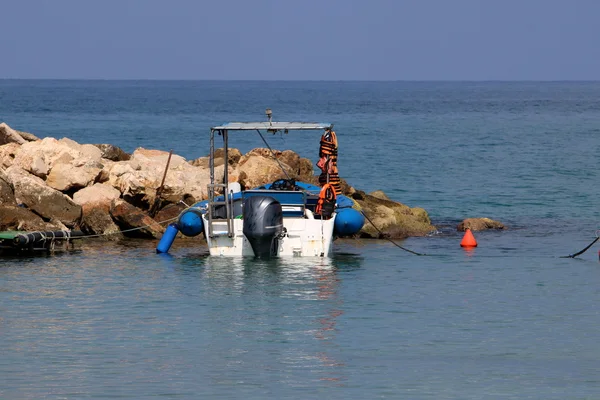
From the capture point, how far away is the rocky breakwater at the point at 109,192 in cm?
2633

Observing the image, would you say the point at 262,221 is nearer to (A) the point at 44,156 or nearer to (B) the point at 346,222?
(B) the point at 346,222

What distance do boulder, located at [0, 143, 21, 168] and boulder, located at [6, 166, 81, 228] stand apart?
9.10 feet

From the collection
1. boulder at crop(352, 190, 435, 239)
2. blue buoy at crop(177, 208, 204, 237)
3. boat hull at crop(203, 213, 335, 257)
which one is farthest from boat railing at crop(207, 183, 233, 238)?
boulder at crop(352, 190, 435, 239)

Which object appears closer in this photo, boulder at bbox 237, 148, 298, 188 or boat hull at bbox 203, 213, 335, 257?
boat hull at bbox 203, 213, 335, 257

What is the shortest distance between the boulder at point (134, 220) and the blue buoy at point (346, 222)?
5170 mm

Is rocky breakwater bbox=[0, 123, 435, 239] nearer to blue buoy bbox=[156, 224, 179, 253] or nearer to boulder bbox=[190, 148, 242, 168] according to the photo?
blue buoy bbox=[156, 224, 179, 253]

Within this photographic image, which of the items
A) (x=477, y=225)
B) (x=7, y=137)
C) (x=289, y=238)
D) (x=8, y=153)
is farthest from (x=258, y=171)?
(x=7, y=137)

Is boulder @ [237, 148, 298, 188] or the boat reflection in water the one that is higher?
boulder @ [237, 148, 298, 188]

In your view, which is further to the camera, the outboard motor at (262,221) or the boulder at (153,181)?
the boulder at (153,181)

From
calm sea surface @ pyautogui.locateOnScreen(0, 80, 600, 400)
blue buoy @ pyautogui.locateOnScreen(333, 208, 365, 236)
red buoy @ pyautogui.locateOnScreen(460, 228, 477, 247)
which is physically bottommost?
calm sea surface @ pyautogui.locateOnScreen(0, 80, 600, 400)

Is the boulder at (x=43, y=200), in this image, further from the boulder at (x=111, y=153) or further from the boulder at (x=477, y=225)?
the boulder at (x=477, y=225)

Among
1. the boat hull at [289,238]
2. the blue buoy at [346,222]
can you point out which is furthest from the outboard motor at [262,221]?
the blue buoy at [346,222]

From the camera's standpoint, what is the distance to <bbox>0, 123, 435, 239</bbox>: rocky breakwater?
26.3m

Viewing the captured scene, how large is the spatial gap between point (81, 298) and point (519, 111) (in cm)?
10330
